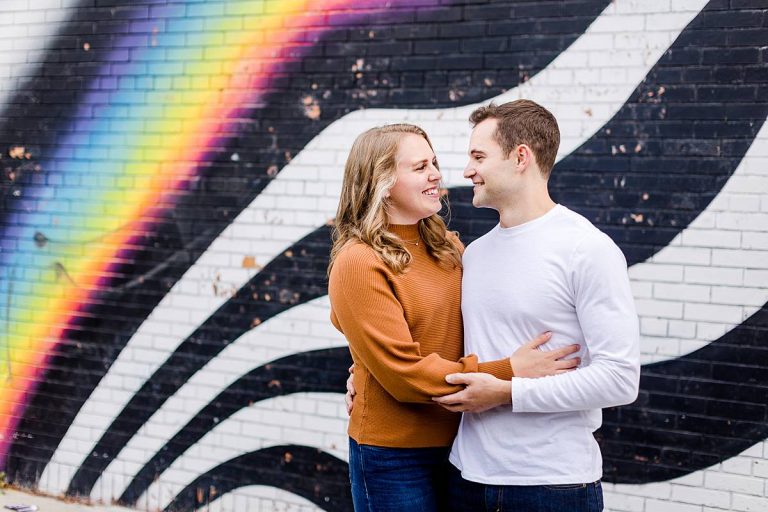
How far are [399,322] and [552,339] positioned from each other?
18.9 inches

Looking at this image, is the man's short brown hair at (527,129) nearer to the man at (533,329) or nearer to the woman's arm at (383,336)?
the man at (533,329)

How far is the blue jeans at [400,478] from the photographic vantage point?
8.89 feet

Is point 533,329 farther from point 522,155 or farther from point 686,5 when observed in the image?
point 686,5

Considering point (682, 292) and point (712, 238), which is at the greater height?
point (712, 238)

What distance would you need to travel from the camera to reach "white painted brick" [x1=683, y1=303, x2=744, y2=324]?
12.9 feet

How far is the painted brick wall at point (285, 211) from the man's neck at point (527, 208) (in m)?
1.59

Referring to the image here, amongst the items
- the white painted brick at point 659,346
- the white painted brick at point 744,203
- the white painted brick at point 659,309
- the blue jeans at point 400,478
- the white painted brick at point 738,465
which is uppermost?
the white painted brick at point 744,203

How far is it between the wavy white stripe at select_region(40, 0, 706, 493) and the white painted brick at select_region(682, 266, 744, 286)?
2.78 ft

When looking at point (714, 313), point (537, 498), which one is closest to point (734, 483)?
point (714, 313)

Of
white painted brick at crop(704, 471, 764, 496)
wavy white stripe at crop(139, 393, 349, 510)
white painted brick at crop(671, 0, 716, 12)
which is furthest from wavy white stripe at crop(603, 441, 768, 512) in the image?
white painted brick at crop(671, 0, 716, 12)

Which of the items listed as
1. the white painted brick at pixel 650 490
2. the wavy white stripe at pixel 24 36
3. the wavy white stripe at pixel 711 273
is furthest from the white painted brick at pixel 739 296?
the wavy white stripe at pixel 24 36

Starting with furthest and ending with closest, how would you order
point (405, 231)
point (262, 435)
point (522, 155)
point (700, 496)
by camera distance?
point (262, 435), point (700, 496), point (405, 231), point (522, 155)

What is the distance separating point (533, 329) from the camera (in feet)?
8.46

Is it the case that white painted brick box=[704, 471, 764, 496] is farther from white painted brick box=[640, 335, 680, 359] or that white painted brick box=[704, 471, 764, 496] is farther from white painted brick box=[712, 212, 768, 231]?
white painted brick box=[712, 212, 768, 231]
